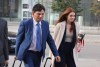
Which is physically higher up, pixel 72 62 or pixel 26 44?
pixel 26 44

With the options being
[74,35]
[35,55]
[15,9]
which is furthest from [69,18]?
[15,9]

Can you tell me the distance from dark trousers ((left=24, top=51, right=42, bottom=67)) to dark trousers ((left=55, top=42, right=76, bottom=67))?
123cm

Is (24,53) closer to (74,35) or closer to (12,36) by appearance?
(74,35)

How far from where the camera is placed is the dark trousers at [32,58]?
22.8 feet

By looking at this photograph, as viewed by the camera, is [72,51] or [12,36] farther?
[12,36]

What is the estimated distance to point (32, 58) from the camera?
696 centimetres

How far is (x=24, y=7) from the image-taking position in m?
48.1

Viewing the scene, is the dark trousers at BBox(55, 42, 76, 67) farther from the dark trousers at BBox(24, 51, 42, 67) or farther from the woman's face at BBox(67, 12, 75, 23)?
the dark trousers at BBox(24, 51, 42, 67)

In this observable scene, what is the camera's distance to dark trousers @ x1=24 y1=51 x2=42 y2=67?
695 cm

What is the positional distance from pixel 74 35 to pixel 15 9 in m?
44.6

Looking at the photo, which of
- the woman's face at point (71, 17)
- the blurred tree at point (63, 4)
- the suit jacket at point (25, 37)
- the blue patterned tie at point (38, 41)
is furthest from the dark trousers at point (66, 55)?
the blurred tree at point (63, 4)

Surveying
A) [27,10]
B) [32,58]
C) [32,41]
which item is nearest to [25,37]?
[32,41]

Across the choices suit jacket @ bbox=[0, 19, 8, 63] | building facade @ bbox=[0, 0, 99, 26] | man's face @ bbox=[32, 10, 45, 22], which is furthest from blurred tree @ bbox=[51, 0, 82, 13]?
suit jacket @ bbox=[0, 19, 8, 63]

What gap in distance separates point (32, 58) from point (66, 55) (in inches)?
58.3
